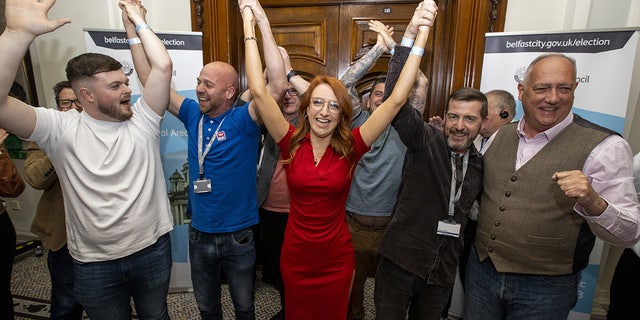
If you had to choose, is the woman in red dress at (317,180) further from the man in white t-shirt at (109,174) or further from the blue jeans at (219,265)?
the man in white t-shirt at (109,174)

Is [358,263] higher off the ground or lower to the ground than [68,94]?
lower

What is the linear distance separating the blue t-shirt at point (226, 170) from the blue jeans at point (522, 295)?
3.92ft

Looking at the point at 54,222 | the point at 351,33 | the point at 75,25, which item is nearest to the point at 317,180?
the point at 54,222

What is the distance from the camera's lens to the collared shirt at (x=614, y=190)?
3.81 feet

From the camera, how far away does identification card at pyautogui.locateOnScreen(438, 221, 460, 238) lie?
1561mm

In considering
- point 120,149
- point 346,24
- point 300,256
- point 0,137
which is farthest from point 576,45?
point 0,137

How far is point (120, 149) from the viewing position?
144cm

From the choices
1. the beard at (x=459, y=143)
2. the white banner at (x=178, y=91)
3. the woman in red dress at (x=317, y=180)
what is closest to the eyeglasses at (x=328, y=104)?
the woman in red dress at (x=317, y=180)

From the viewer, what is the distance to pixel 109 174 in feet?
4.55

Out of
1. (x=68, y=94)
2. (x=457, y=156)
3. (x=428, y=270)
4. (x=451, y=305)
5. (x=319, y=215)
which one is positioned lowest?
(x=451, y=305)

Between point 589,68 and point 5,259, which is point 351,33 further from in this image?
point 5,259

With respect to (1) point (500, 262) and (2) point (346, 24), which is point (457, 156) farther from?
(2) point (346, 24)

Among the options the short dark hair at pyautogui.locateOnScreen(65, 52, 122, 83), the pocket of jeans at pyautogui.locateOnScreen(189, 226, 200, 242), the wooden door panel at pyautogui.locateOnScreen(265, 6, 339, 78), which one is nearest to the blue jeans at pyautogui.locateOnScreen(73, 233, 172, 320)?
the pocket of jeans at pyautogui.locateOnScreen(189, 226, 200, 242)

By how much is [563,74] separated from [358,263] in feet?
5.02
